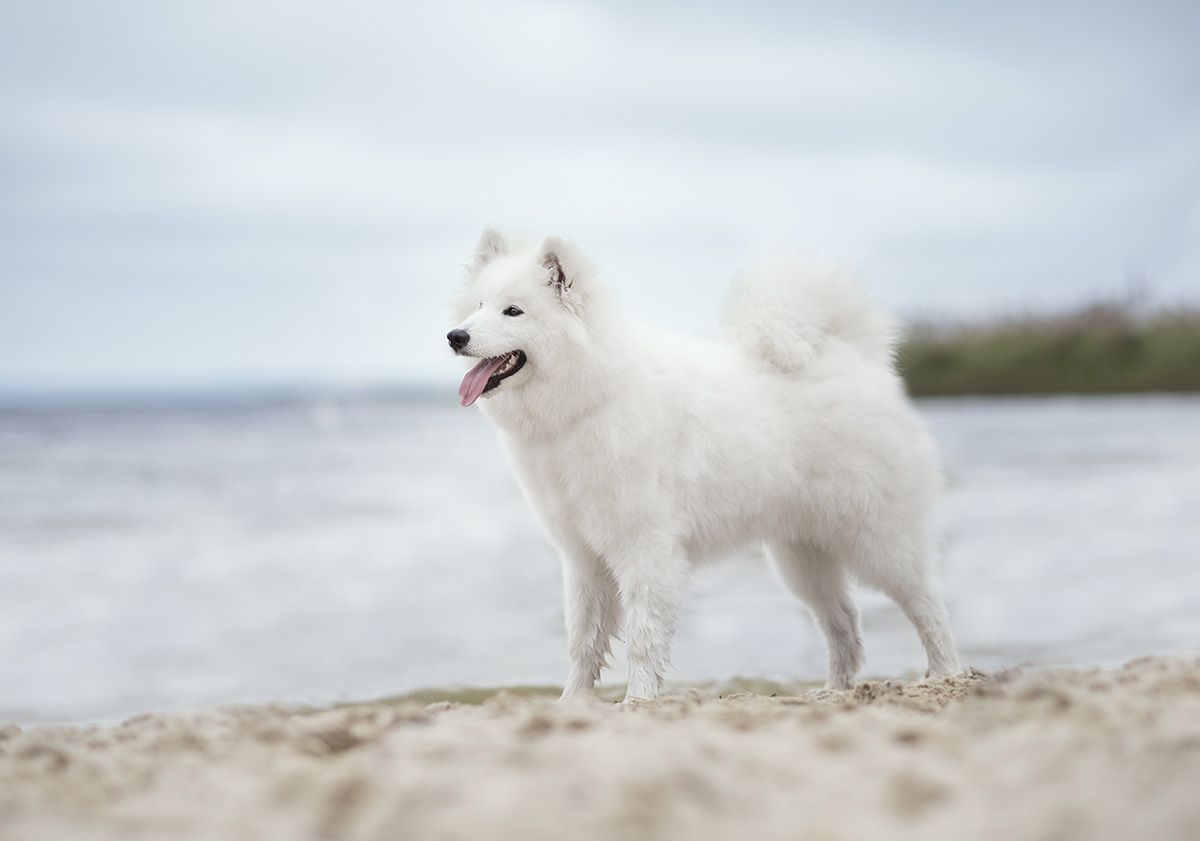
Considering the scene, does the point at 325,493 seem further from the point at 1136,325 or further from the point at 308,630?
the point at 1136,325

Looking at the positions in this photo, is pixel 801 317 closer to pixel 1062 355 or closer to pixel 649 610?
pixel 649 610

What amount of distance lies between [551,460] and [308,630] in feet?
11.3

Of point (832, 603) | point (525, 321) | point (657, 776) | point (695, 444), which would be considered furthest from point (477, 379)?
point (657, 776)

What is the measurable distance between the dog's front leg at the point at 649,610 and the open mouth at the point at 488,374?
95 cm

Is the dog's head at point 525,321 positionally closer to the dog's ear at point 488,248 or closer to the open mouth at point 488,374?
the open mouth at point 488,374

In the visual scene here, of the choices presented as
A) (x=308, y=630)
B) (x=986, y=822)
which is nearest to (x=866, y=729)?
(x=986, y=822)

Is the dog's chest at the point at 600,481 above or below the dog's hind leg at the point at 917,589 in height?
above

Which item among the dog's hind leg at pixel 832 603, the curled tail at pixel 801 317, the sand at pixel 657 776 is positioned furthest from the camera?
the dog's hind leg at pixel 832 603

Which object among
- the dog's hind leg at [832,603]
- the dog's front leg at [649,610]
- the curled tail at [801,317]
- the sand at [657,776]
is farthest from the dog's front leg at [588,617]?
the sand at [657,776]

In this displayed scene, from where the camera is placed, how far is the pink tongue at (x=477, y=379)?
4.55 meters

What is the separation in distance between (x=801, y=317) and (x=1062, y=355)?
26881 millimetres

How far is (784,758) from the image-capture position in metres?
2.43

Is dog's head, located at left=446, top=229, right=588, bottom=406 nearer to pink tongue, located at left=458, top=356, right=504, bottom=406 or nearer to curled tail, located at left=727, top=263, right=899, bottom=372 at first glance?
pink tongue, located at left=458, top=356, right=504, bottom=406

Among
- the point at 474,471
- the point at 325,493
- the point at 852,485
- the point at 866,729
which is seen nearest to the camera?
the point at 866,729
